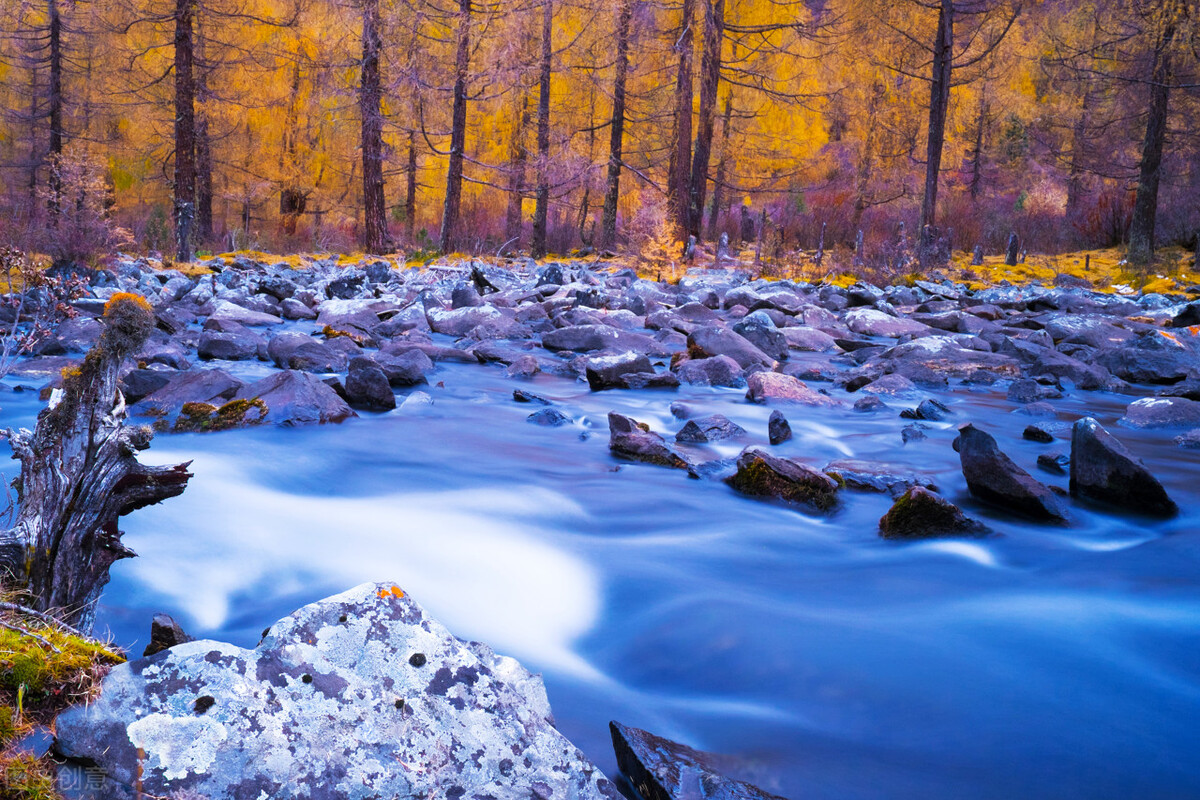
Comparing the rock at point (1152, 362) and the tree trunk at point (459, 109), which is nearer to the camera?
the rock at point (1152, 362)

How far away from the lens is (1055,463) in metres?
4.15

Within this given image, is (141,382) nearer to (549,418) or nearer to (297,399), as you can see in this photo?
(297,399)

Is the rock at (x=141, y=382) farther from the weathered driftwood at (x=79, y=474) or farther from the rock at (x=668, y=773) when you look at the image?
the rock at (x=668, y=773)

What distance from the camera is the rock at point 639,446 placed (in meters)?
4.20

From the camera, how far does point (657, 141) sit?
1013 inches

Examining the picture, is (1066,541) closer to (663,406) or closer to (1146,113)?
(663,406)

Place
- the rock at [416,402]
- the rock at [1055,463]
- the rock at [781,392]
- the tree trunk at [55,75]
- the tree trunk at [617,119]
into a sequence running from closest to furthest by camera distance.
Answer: the rock at [1055,463] → the rock at [416,402] → the rock at [781,392] → the tree trunk at [617,119] → the tree trunk at [55,75]

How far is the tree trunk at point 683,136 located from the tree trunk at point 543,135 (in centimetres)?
290

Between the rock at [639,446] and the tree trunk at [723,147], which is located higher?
the tree trunk at [723,147]

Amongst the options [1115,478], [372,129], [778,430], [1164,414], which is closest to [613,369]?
[778,430]

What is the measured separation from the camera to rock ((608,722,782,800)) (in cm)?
155

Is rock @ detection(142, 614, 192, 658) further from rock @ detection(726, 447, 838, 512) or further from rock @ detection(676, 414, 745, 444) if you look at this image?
rock @ detection(676, 414, 745, 444)

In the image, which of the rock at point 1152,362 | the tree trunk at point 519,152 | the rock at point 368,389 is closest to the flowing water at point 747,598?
the rock at point 368,389

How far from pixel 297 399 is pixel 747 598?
2.97m
